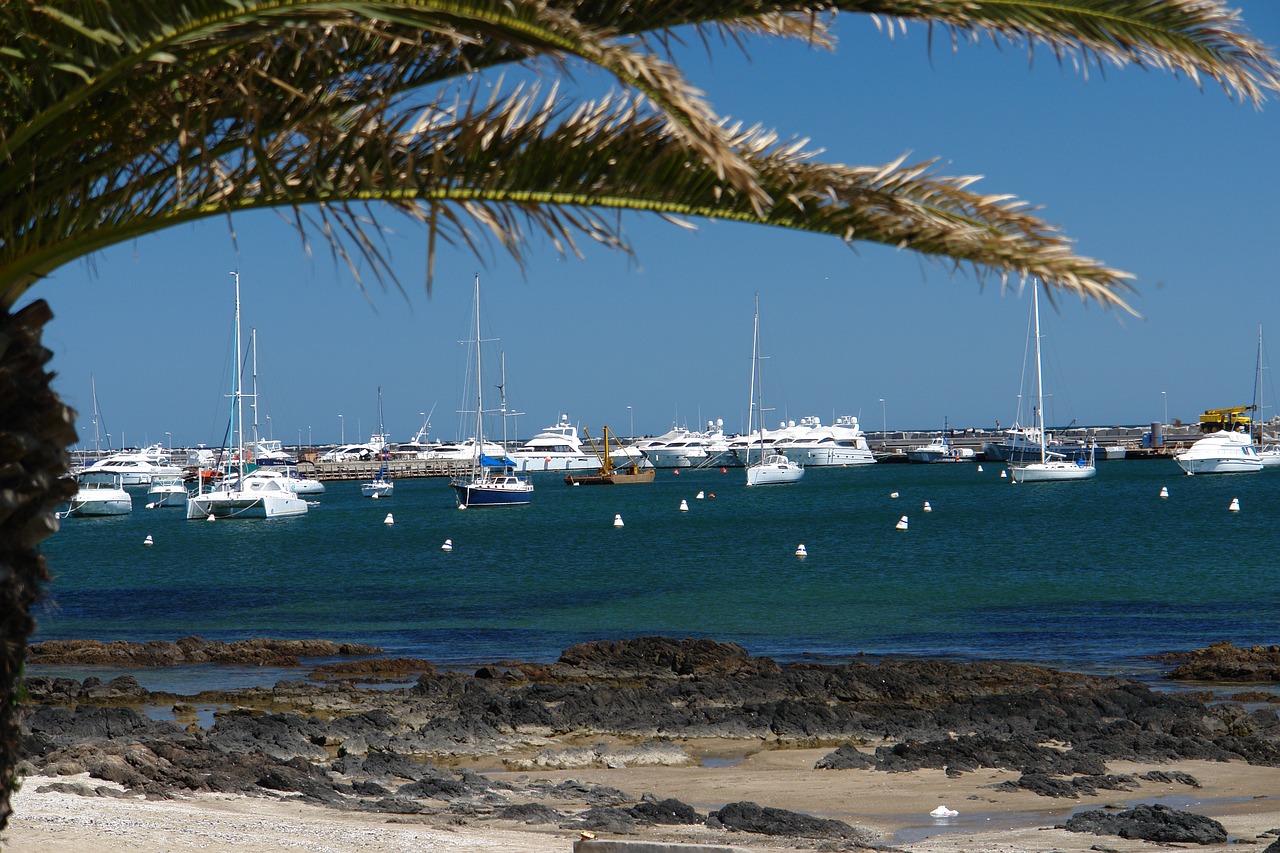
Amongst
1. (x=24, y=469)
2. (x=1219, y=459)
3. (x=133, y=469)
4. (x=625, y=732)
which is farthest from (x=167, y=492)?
(x=24, y=469)

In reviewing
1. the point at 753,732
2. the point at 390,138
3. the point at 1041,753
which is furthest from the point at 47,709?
the point at 390,138

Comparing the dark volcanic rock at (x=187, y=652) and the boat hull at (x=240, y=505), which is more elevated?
the dark volcanic rock at (x=187, y=652)

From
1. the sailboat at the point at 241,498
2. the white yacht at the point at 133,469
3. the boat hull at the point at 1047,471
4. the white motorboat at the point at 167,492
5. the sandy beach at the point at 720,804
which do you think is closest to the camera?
the sandy beach at the point at 720,804

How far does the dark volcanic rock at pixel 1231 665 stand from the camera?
55.5 ft

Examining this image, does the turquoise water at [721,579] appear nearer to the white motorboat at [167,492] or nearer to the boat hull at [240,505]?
the boat hull at [240,505]

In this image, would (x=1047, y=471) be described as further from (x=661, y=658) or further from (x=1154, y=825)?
(x=1154, y=825)

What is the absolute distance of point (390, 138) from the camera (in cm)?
411

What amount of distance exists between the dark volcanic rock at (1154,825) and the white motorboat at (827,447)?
367 feet

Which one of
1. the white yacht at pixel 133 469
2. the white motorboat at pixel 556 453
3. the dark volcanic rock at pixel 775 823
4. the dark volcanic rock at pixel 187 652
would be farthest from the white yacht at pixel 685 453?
the dark volcanic rock at pixel 775 823

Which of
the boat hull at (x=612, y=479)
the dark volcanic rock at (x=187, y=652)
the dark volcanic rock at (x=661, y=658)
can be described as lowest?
the boat hull at (x=612, y=479)

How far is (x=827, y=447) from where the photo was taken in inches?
4882

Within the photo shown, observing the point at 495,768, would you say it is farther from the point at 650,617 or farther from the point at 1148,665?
the point at 650,617

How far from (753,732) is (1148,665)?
8.68 meters

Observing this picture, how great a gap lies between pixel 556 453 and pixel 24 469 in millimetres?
127225
